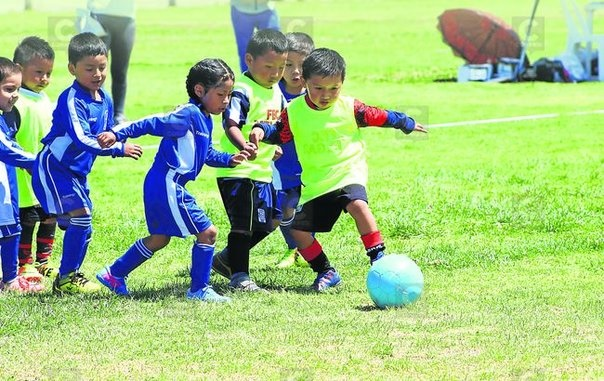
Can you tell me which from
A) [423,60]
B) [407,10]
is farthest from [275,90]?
[407,10]

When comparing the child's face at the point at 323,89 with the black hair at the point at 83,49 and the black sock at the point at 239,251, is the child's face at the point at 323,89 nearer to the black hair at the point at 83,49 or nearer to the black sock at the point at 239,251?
the black sock at the point at 239,251

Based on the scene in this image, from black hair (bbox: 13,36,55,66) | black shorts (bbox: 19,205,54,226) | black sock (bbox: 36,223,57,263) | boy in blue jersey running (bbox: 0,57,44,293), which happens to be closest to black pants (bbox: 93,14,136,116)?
black sock (bbox: 36,223,57,263)

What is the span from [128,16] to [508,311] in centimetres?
1017

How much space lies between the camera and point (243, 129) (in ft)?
27.5

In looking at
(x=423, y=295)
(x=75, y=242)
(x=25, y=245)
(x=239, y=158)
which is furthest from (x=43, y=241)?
(x=423, y=295)

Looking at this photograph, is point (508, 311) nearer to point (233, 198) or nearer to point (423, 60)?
point (233, 198)

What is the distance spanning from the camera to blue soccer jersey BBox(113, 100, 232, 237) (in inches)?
298

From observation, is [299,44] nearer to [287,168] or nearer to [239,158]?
[287,168]

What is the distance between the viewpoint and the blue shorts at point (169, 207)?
7.57 metres

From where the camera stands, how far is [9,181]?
8102 millimetres

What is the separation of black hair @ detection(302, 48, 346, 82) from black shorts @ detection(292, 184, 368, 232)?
2.47 feet

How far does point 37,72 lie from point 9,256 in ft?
4.36

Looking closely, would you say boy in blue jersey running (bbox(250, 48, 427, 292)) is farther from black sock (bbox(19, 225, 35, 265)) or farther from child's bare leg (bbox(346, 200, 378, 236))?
black sock (bbox(19, 225, 35, 265))

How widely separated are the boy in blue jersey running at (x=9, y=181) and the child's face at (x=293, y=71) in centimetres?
191
